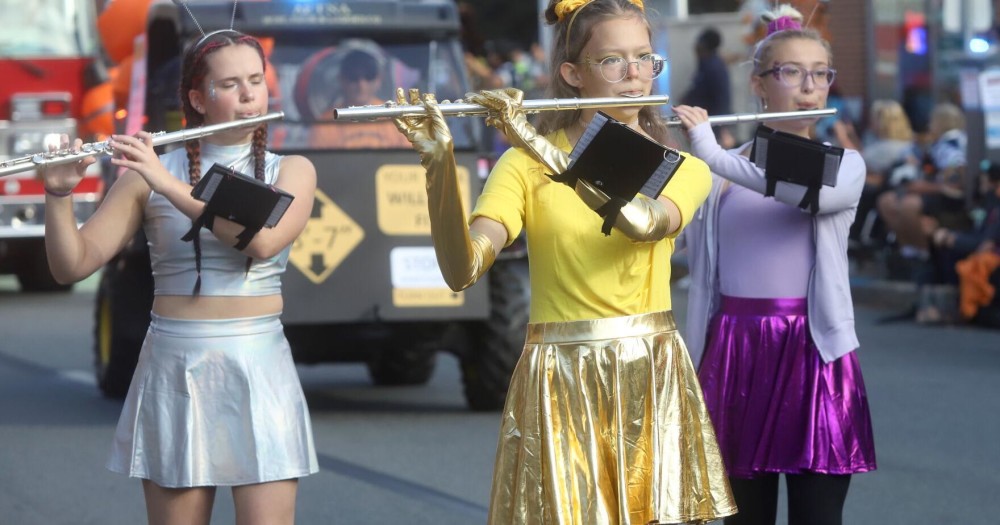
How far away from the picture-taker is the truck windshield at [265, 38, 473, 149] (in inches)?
346

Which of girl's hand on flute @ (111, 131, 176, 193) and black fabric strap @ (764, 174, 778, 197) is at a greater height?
girl's hand on flute @ (111, 131, 176, 193)

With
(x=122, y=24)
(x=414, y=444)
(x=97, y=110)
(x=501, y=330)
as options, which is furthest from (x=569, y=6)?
(x=97, y=110)

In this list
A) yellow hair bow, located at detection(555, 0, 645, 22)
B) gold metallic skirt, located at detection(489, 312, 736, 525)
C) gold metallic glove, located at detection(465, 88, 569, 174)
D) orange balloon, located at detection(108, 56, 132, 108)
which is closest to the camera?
gold metallic glove, located at detection(465, 88, 569, 174)

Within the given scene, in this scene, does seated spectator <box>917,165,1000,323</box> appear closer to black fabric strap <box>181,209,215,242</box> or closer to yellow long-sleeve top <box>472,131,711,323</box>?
yellow long-sleeve top <box>472,131,711,323</box>

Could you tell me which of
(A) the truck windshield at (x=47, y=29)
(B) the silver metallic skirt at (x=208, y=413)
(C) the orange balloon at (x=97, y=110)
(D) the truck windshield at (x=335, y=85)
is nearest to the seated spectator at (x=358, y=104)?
(D) the truck windshield at (x=335, y=85)

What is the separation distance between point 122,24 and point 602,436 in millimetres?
6975

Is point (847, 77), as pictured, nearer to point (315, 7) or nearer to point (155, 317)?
point (315, 7)

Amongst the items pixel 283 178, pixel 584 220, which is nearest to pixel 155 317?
pixel 283 178

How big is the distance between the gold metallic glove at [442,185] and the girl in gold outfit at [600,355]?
0.14 m

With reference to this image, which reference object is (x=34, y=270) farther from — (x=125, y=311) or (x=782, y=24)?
(x=782, y=24)

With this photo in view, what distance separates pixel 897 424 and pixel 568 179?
574 cm

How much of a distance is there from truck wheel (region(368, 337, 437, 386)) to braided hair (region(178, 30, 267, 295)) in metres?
5.86

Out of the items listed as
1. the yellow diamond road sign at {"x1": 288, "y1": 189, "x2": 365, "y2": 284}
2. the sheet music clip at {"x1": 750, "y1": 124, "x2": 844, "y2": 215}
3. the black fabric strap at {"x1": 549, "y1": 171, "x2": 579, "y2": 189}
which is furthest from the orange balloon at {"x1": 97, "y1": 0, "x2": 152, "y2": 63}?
the black fabric strap at {"x1": 549, "y1": 171, "x2": 579, "y2": 189}

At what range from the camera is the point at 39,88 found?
1666 centimetres
